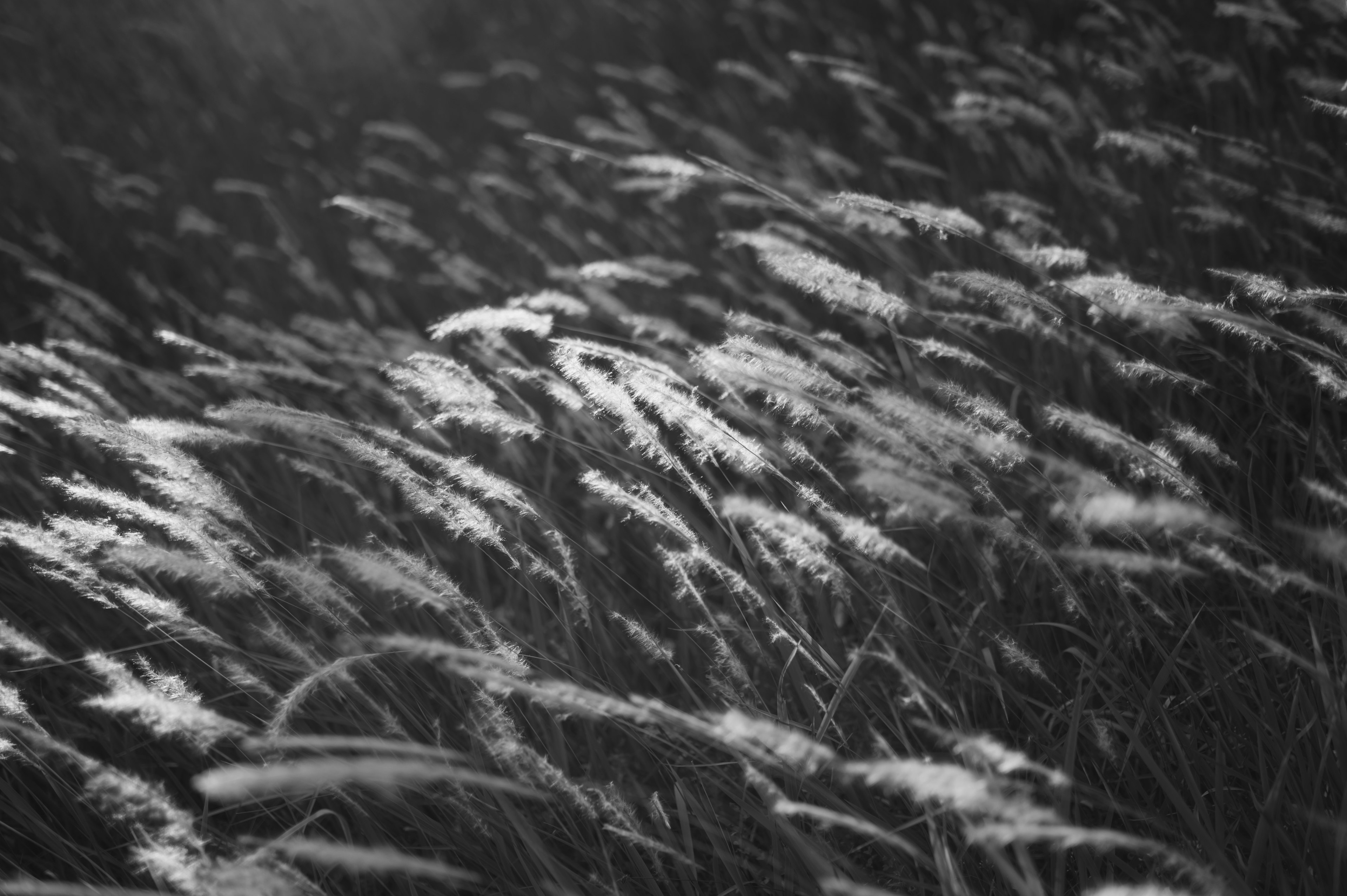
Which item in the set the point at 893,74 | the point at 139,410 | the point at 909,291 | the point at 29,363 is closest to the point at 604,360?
the point at 909,291

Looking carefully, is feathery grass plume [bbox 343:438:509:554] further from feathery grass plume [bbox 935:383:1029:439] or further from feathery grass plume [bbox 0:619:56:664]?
feathery grass plume [bbox 935:383:1029:439]

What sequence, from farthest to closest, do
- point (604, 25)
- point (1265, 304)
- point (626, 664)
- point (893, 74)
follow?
point (604, 25)
point (893, 74)
point (1265, 304)
point (626, 664)

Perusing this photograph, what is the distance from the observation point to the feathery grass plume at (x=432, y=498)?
4.29ft

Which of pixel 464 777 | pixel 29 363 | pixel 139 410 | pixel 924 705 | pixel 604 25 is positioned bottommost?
pixel 924 705

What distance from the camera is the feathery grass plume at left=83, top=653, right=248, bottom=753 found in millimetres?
955

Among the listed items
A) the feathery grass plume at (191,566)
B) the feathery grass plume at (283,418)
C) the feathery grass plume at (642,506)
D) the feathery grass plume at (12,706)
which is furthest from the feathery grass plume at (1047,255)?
the feathery grass plume at (12,706)

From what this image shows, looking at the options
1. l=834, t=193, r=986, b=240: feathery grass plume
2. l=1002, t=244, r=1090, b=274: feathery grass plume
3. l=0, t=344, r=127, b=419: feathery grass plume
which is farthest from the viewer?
l=0, t=344, r=127, b=419: feathery grass plume

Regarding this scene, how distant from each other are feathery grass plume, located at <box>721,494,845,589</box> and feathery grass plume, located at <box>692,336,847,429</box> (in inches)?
8.2

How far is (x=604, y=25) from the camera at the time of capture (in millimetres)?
5926

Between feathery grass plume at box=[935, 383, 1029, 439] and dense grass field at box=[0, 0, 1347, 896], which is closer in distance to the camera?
dense grass field at box=[0, 0, 1347, 896]

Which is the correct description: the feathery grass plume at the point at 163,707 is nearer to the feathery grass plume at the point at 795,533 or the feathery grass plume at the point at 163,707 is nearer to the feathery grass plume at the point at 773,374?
the feathery grass plume at the point at 795,533

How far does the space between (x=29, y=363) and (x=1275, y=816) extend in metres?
→ 2.60

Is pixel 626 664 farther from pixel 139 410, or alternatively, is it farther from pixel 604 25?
pixel 604 25

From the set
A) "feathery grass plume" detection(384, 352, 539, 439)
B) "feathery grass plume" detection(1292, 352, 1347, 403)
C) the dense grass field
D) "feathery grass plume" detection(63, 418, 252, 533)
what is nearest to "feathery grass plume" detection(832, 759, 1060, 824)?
the dense grass field
